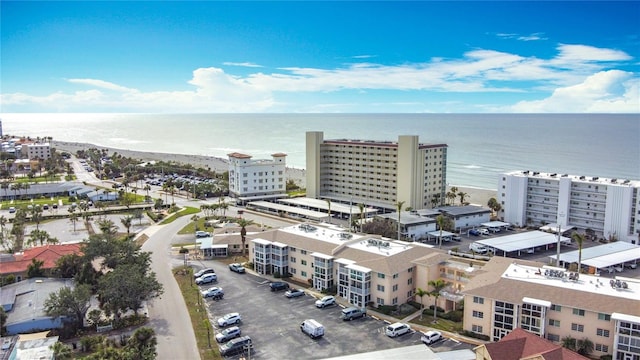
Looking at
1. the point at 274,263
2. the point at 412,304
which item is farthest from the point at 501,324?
the point at 274,263

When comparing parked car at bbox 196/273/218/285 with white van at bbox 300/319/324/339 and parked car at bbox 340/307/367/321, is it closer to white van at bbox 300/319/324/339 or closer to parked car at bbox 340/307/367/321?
white van at bbox 300/319/324/339

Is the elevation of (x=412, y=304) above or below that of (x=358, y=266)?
below

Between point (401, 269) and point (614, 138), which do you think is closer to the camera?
point (401, 269)

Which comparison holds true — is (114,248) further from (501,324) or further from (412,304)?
(501,324)

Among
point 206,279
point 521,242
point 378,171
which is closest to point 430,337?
point 206,279

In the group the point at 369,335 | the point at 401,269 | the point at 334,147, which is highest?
the point at 334,147

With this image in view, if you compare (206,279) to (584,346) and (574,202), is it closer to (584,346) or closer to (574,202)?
(584,346)

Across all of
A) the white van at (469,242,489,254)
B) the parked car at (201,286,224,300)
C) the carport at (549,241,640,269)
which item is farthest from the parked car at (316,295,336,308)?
the carport at (549,241,640,269)
